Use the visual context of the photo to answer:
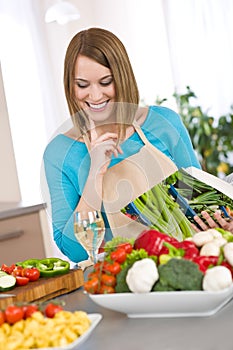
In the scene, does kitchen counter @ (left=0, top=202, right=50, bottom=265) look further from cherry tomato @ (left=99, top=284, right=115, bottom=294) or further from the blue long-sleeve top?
cherry tomato @ (left=99, top=284, right=115, bottom=294)

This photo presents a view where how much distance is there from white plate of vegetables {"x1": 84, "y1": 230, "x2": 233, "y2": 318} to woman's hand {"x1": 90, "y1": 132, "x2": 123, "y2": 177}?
0.81 m

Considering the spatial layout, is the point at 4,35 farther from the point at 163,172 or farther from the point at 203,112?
the point at 163,172

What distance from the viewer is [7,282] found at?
1634 mm

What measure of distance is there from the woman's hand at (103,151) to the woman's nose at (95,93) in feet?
0.39

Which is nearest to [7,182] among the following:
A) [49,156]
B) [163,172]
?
[49,156]

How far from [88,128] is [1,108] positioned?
87.4 inches

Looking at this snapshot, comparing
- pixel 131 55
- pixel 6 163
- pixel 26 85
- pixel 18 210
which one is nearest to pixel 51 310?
pixel 18 210

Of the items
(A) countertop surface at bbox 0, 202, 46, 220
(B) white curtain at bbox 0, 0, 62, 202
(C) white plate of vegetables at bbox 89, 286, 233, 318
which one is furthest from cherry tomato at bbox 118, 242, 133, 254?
(B) white curtain at bbox 0, 0, 62, 202

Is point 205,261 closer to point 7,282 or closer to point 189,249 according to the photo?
point 189,249

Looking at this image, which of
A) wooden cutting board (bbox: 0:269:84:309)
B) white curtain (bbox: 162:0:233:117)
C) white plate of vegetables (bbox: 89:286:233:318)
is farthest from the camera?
white curtain (bbox: 162:0:233:117)

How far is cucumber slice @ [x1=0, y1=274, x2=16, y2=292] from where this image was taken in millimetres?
1619

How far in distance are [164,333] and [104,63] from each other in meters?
1.19

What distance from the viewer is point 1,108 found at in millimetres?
4434

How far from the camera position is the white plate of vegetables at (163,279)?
129cm
